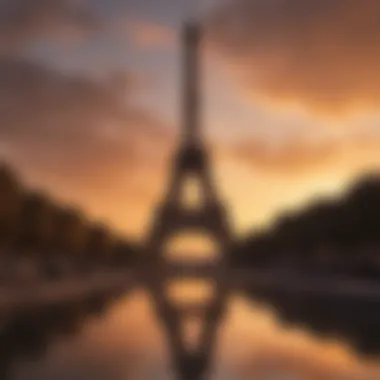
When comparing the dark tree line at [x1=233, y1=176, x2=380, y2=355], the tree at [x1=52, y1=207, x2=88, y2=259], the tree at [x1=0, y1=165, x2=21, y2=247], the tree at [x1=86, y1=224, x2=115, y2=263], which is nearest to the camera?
the dark tree line at [x1=233, y1=176, x2=380, y2=355]

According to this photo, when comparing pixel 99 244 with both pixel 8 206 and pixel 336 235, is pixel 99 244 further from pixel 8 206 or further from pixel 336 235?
pixel 8 206

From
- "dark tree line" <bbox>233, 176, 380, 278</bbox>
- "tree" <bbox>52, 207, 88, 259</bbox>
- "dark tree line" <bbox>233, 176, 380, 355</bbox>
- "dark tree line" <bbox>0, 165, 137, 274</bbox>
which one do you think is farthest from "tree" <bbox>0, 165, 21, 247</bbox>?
"dark tree line" <bbox>233, 176, 380, 278</bbox>

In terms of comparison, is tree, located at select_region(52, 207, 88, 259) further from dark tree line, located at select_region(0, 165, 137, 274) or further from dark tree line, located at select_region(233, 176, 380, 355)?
dark tree line, located at select_region(233, 176, 380, 355)

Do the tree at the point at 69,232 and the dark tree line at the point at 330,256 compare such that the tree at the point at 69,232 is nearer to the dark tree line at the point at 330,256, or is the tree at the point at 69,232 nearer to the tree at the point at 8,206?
the tree at the point at 8,206

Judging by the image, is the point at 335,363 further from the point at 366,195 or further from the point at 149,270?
the point at 149,270

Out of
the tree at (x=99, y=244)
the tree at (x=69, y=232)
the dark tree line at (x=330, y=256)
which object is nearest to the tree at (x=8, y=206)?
the tree at (x=69, y=232)
